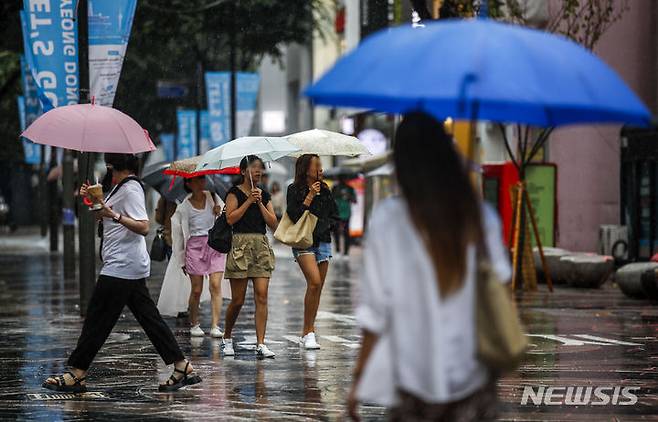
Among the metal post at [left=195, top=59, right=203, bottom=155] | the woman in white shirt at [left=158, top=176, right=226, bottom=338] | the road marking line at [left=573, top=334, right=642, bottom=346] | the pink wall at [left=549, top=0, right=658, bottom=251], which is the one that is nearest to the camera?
the road marking line at [left=573, top=334, right=642, bottom=346]

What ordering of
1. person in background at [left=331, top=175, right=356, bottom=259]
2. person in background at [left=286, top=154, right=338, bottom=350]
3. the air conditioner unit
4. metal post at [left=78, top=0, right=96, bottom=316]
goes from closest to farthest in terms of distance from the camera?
person in background at [left=286, top=154, right=338, bottom=350] → metal post at [left=78, top=0, right=96, bottom=316] → the air conditioner unit → person in background at [left=331, top=175, right=356, bottom=259]

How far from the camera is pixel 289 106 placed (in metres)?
81.4

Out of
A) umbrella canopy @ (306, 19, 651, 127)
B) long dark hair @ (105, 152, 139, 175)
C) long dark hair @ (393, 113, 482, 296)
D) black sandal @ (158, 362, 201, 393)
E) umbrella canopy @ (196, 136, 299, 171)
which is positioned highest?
umbrella canopy @ (306, 19, 651, 127)

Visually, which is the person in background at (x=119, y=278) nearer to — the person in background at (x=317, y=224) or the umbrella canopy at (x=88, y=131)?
the umbrella canopy at (x=88, y=131)

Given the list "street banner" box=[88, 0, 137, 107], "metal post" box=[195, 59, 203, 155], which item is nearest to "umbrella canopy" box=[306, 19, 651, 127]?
"street banner" box=[88, 0, 137, 107]

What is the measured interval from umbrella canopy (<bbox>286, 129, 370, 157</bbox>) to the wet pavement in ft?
6.38

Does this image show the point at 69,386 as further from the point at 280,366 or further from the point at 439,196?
the point at 439,196

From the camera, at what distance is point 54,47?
58.4 feet

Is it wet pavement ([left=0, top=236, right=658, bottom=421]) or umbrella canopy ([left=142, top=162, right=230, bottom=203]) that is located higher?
umbrella canopy ([left=142, top=162, right=230, bottom=203])

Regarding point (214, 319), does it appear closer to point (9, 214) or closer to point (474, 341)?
point (474, 341)

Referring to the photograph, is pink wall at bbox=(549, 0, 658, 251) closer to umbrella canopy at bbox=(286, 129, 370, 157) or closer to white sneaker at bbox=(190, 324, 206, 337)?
white sneaker at bbox=(190, 324, 206, 337)

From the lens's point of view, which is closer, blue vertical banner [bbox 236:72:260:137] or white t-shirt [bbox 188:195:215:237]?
white t-shirt [bbox 188:195:215:237]

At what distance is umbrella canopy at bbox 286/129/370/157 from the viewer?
48.1 ft

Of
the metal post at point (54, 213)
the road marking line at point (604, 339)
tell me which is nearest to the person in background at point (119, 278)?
the road marking line at point (604, 339)
